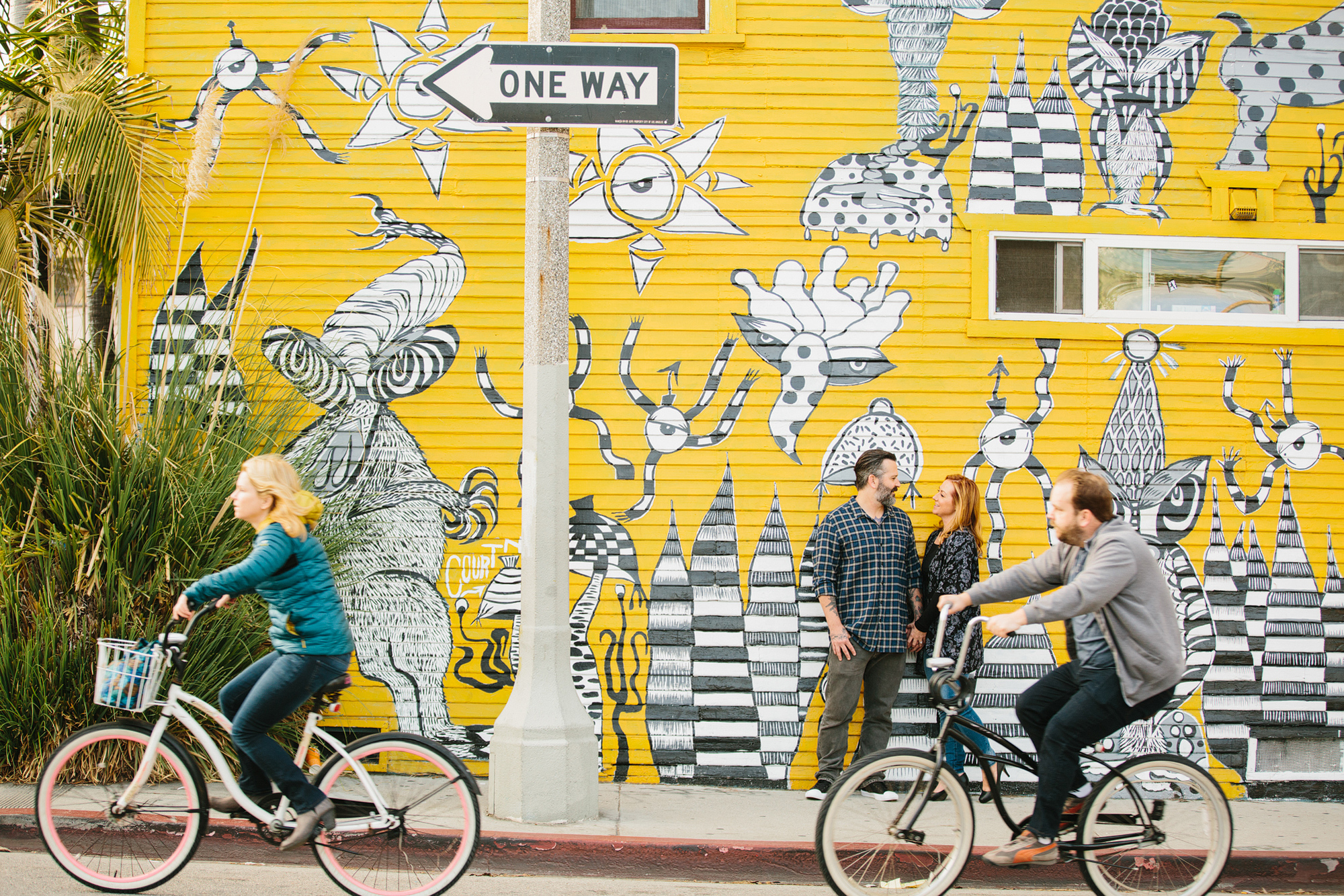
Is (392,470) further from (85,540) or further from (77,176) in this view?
(77,176)

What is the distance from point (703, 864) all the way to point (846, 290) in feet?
13.0

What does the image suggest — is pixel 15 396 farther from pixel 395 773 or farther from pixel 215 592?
pixel 395 773

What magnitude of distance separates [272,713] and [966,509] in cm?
448

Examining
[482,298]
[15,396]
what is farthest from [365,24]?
[15,396]

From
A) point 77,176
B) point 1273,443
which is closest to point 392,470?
point 77,176

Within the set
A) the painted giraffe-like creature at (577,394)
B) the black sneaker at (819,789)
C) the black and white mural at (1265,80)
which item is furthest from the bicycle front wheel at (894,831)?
the black and white mural at (1265,80)

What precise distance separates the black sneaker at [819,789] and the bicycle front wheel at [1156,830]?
210cm

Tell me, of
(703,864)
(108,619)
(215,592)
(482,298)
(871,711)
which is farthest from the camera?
(482,298)

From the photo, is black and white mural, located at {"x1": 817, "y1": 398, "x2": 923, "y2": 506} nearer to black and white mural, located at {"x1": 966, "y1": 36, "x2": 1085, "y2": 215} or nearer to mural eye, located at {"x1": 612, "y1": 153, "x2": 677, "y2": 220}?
black and white mural, located at {"x1": 966, "y1": 36, "x2": 1085, "y2": 215}

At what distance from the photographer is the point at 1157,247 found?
7.50 m

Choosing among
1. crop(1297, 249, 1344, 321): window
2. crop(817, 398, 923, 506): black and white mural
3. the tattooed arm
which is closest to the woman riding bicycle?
the tattooed arm

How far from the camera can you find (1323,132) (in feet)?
24.7

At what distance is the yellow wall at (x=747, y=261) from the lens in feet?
24.1

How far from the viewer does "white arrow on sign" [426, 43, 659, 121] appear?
5844mm
